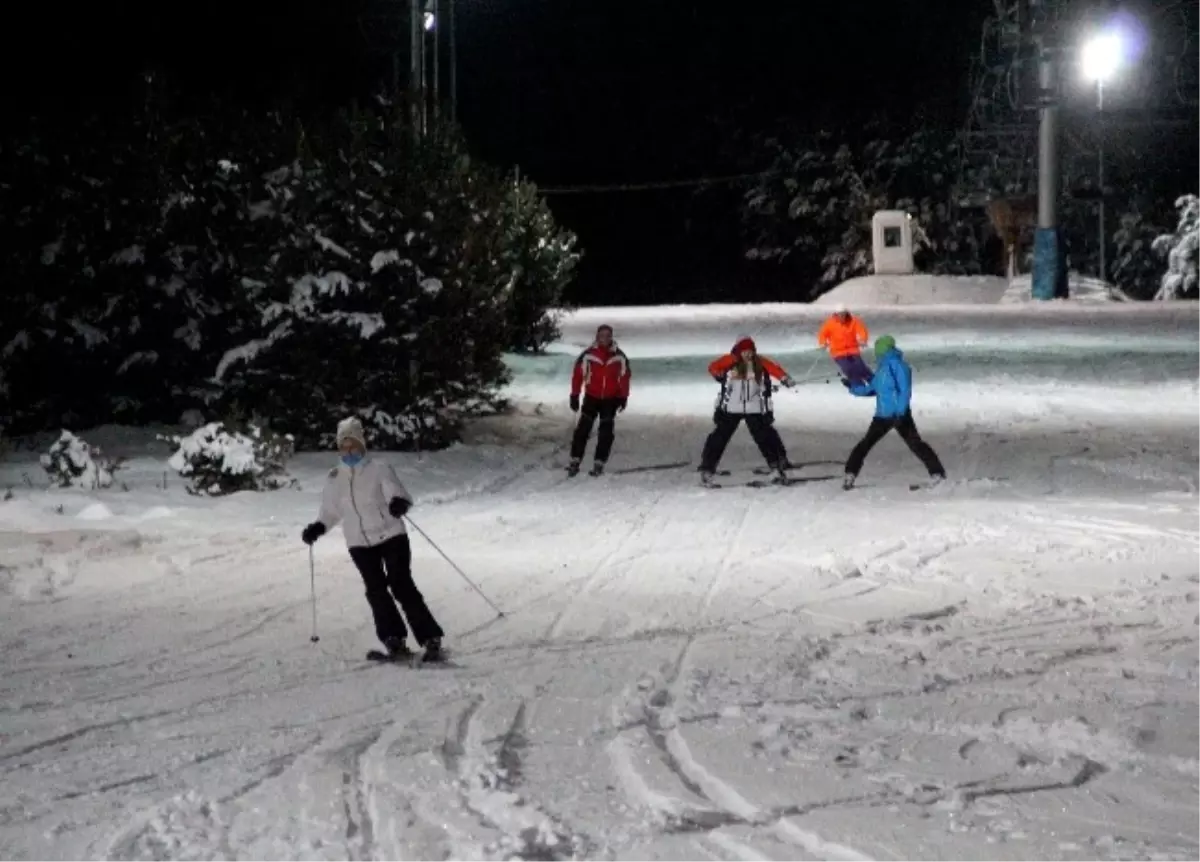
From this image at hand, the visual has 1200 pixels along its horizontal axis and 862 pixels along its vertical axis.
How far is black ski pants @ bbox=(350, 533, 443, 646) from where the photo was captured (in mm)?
9672

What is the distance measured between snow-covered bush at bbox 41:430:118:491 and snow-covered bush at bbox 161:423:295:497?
0.72 meters

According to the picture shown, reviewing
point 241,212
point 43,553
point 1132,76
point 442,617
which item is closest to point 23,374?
point 241,212

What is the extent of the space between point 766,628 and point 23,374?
15.0 m

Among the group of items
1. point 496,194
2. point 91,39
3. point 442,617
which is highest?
point 91,39

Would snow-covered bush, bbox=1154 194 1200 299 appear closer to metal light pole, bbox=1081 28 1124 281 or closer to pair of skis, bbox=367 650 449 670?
metal light pole, bbox=1081 28 1124 281

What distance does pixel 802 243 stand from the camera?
80.2m

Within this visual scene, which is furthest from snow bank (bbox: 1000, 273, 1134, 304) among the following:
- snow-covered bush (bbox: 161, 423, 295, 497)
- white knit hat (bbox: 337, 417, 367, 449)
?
white knit hat (bbox: 337, 417, 367, 449)

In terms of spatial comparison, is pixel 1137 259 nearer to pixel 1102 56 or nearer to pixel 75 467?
pixel 1102 56

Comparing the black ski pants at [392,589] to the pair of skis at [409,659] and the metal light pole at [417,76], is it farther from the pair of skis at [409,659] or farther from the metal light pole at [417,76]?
the metal light pole at [417,76]

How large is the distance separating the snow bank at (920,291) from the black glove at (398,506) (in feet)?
158

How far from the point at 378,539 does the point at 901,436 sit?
8.82 metres

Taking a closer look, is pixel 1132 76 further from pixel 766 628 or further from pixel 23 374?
pixel 766 628

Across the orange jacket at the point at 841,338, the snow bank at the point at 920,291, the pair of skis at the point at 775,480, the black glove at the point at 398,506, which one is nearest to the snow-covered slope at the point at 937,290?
the snow bank at the point at 920,291

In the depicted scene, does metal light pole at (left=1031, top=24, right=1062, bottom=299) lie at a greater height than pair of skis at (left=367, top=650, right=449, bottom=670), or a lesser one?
greater
